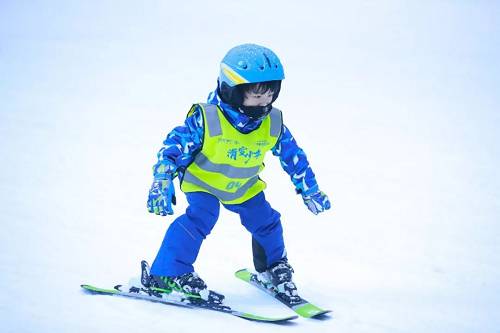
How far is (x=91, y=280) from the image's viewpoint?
4699 millimetres

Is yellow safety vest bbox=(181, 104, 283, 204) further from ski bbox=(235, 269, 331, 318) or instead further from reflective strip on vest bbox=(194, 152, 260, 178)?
ski bbox=(235, 269, 331, 318)

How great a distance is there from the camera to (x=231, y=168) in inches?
169

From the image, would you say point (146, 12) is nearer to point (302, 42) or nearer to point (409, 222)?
point (302, 42)

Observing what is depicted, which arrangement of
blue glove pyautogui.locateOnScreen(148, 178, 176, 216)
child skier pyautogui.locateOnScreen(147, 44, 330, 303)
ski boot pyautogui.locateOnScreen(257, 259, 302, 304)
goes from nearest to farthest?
blue glove pyautogui.locateOnScreen(148, 178, 176, 216) → child skier pyautogui.locateOnScreen(147, 44, 330, 303) → ski boot pyautogui.locateOnScreen(257, 259, 302, 304)

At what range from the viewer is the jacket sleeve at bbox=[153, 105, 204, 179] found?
414 centimetres

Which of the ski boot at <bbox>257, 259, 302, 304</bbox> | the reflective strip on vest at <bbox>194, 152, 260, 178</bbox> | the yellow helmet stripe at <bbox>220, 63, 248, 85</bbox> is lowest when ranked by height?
the ski boot at <bbox>257, 259, 302, 304</bbox>

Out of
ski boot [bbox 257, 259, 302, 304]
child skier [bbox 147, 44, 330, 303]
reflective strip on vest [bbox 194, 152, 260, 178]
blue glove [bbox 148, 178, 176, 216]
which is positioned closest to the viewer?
blue glove [bbox 148, 178, 176, 216]

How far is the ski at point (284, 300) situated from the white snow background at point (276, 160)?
0.20 ft

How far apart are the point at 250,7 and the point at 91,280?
11.0m

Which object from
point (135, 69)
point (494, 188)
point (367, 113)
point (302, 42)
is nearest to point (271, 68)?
point (494, 188)

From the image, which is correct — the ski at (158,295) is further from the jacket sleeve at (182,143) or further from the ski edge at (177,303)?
the jacket sleeve at (182,143)

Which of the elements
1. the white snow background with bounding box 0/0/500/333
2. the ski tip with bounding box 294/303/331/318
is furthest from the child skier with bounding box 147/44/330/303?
the white snow background with bounding box 0/0/500/333

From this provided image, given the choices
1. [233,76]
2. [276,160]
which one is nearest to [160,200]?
[233,76]

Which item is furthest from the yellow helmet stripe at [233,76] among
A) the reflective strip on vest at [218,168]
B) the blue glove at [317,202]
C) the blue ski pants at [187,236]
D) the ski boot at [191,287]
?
the ski boot at [191,287]
